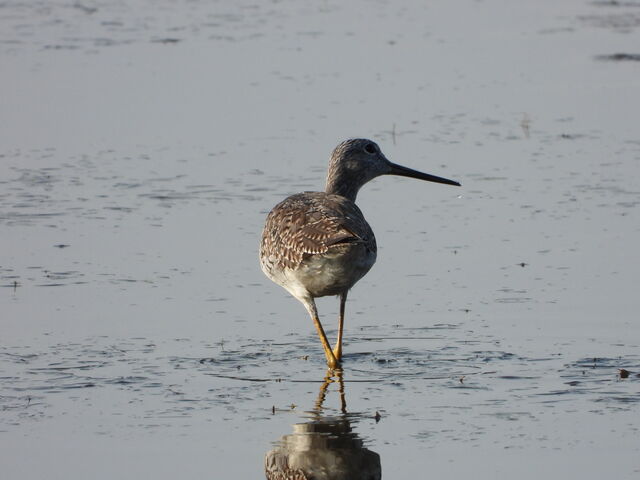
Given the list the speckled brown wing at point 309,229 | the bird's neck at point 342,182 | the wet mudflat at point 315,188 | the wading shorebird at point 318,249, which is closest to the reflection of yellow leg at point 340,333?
the wading shorebird at point 318,249

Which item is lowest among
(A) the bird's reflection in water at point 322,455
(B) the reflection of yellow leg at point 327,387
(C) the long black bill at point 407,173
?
(A) the bird's reflection in water at point 322,455

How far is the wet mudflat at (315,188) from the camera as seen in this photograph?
7.71 meters

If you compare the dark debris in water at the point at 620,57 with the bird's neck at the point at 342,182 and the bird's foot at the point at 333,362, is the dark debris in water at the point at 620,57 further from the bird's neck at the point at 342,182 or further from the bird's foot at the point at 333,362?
the bird's foot at the point at 333,362

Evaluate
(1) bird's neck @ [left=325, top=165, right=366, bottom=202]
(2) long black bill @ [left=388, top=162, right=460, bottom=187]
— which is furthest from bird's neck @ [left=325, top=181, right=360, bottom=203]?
(2) long black bill @ [left=388, top=162, right=460, bottom=187]

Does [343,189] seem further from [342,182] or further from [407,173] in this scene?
[407,173]

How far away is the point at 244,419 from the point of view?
7.92 m

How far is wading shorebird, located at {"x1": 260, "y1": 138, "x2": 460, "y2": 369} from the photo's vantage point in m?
8.84

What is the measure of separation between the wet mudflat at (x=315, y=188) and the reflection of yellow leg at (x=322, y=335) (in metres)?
0.10

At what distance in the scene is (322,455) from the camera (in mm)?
7371

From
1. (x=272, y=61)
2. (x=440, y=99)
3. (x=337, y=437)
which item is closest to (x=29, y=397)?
(x=337, y=437)

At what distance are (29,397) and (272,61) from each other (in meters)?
9.12

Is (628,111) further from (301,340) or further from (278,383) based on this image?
(278,383)

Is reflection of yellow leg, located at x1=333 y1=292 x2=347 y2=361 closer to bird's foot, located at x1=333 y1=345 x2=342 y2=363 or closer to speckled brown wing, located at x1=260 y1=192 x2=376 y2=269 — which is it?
bird's foot, located at x1=333 y1=345 x2=342 y2=363

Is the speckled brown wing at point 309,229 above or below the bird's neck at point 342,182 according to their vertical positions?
below
